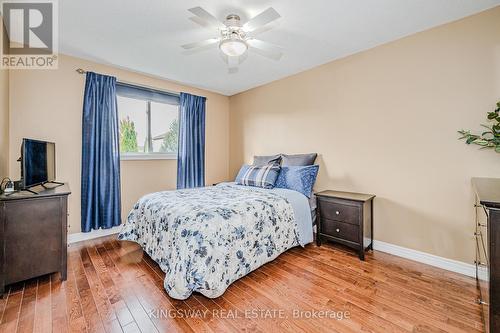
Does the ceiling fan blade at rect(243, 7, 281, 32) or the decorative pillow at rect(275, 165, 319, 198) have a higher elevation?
the ceiling fan blade at rect(243, 7, 281, 32)

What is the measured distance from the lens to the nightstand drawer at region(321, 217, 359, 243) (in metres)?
2.60

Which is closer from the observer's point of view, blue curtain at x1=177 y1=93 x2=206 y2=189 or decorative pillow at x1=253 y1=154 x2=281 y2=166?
decorative pillow at x1=253 y1=154 x2=281 y2=166

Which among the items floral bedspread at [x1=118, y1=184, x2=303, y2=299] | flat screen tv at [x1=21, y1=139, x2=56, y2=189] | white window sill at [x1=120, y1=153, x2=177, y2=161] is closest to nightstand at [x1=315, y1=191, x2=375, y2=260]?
floral bedspread at [x1=118, y1=184, x2=303, y2=299]

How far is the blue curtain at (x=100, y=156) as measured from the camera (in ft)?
10.0

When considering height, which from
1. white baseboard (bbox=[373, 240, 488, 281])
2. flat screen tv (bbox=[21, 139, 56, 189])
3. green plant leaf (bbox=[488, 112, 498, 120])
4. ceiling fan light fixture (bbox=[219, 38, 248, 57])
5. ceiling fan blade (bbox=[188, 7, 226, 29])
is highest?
ceiling fan blade (bbox=[188, 7, 226, 29])

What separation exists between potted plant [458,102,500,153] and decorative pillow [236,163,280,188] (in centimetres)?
207

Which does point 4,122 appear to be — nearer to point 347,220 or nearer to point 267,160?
point 267,160

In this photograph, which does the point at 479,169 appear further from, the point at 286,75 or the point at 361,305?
the point at 286,75

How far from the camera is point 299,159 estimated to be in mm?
3418

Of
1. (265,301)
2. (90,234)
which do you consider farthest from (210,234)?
(90,234)

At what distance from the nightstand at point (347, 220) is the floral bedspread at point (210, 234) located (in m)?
0.42

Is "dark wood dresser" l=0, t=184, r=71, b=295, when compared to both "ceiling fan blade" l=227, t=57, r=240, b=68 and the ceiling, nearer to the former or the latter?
the ceiling

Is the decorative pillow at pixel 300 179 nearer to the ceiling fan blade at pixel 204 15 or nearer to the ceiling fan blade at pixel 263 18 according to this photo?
the ceiling fan blade at pixel 263 18

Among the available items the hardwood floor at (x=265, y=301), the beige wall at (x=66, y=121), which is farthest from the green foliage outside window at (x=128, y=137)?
the hardwood floor at (x=265, y=301)
